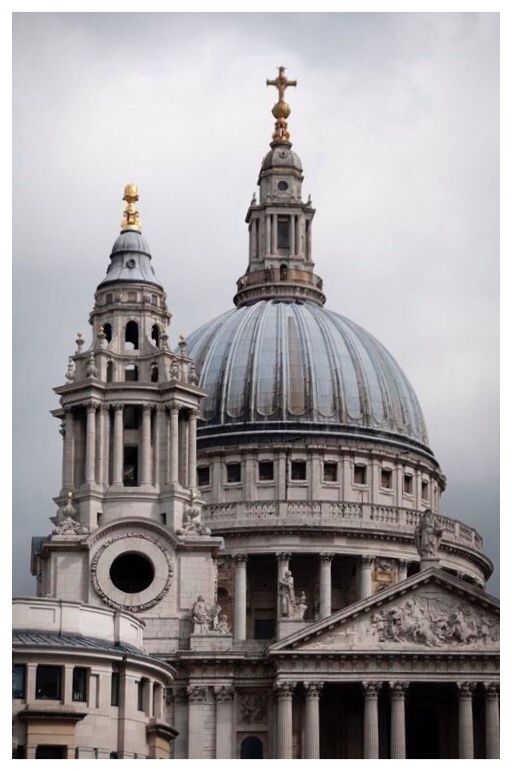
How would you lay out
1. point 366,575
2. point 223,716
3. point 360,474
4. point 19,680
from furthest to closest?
point 360,474, point 366,575, point 223,716, point 19,680

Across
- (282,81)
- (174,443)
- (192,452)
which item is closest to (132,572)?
(174,443)

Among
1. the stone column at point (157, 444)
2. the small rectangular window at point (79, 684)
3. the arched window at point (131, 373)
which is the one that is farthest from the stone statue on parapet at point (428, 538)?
the small rectangular window at point (79, 684)

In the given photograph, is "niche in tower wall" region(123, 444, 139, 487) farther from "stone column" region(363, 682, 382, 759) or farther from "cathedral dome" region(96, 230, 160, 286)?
"stone column" region(363, 682, 382, 759)

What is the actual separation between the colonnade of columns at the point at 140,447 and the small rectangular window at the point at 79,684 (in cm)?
2619

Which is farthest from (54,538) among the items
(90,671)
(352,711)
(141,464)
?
(90,671)

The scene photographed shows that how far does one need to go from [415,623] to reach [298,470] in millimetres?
23372

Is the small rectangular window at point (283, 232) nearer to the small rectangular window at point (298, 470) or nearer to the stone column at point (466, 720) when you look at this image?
the small rectangular window at point (298, 470)

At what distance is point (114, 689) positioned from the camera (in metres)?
94.6

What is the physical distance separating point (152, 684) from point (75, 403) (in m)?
25.2

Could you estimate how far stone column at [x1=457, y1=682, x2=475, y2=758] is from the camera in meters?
112

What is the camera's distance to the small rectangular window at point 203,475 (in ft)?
462

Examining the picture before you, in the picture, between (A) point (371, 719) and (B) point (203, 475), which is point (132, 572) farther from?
(B) point (203, 475)
